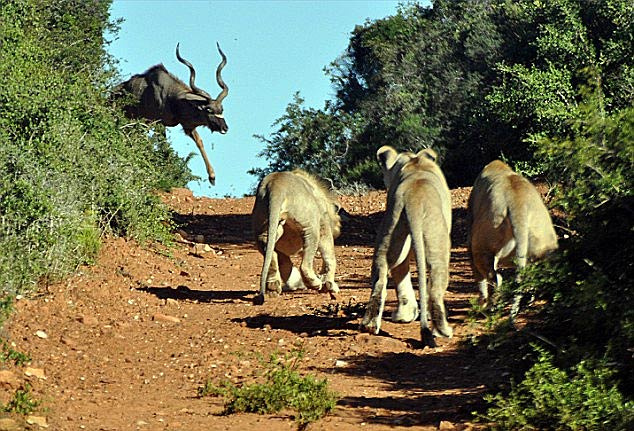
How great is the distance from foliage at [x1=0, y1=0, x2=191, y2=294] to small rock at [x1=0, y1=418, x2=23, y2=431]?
3.27 m

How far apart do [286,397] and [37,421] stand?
176 centimetres

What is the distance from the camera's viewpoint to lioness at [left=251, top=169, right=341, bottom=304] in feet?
42.9

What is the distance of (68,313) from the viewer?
12.6 metres

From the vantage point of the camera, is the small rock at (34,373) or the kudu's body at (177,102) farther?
the kudu's body at (177,102)

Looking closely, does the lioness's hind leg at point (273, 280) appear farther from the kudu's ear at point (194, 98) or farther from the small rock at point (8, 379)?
the kudu's ear at point (194, 98)

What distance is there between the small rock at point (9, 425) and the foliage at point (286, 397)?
151 centimetres

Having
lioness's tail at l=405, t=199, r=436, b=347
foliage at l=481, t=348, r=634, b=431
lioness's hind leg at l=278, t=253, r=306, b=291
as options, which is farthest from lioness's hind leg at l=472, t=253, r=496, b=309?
foliage at l=481, t=348, r=634, b=431

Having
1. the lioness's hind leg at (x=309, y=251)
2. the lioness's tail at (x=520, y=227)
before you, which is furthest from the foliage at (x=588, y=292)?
the lioness's hind leg at (x=309, y=251)

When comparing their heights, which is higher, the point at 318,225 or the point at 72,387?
the point at 318,225

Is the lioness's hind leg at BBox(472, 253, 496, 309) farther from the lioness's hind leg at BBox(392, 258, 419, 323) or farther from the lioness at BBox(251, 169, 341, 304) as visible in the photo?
the lioness at BBox(251, 169, 341, 304)

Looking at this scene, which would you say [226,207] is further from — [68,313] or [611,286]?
[611,286]

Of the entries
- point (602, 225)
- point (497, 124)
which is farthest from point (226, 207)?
point (602, 225)

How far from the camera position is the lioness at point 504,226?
35.8 feet

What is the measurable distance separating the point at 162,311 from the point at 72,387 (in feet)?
11.3
